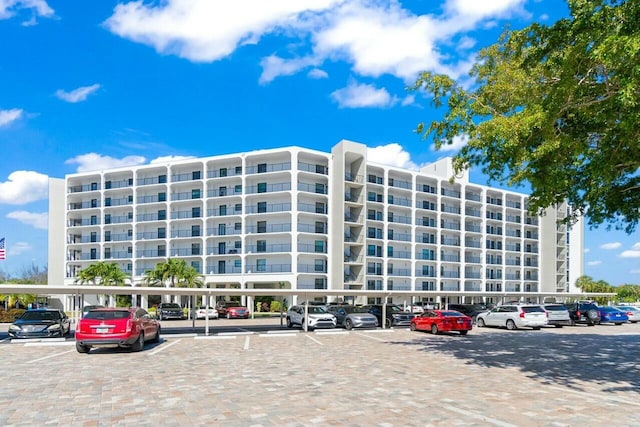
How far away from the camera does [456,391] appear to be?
10664 millimetres

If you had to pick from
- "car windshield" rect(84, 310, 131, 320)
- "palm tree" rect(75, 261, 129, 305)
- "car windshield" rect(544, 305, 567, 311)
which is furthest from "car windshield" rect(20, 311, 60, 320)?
"palm tree" rect(75, 261, 129, 305)

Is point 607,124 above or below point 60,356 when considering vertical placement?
above

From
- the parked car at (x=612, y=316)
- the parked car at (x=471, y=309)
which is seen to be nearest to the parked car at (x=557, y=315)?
the parked car at (x=471, y=309)

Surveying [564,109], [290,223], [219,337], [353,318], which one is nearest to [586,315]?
[353,318]

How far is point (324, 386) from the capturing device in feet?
36.9

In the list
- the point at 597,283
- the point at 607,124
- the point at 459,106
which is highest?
the point at 459,106

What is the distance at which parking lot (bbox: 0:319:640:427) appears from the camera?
27.7 feet

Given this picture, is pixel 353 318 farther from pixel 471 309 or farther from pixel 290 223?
pixel 290 223

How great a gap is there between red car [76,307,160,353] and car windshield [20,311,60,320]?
7.83 metres

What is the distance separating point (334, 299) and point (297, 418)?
172 ft

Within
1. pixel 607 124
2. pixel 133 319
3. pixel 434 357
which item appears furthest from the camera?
pixel 133 319

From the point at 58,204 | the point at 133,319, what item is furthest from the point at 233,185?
the point at 133,319

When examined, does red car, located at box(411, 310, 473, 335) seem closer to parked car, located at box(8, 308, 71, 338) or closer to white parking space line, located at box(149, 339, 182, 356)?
white parking space line, located at box(149, 339, 182, 356)

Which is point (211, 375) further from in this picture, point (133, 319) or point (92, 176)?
point (92, 176)
